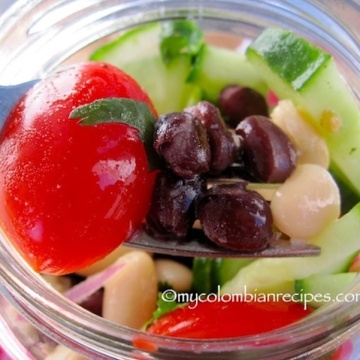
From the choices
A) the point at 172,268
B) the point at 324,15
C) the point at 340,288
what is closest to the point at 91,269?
the point at 172,268

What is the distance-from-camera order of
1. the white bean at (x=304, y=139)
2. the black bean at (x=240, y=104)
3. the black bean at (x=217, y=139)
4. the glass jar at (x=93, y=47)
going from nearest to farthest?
the glass jar at (x=93, y=47) → the black bean at (x=217, y=139) → the white bean at (x=304, y=139) → the black bean at (x=240, y=104)

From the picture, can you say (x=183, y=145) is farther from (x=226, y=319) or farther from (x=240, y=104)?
(x=240, y=104)

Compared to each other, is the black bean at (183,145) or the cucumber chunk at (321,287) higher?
the black bean at (183,145)

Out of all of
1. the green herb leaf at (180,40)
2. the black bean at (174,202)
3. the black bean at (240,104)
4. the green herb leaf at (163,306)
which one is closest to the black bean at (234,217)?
the black bean at (174,202)

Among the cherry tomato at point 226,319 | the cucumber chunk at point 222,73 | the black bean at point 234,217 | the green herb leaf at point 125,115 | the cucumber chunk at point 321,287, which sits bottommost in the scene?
the cherry tomato at point 226,319

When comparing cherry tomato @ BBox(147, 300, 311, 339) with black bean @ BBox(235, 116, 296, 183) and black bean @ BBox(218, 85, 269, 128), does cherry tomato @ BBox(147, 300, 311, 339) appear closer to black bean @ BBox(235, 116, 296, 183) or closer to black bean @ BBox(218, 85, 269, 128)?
black bean @ BBox(235, 116, 296, 183)

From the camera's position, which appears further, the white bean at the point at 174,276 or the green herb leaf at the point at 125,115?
the white bean at the point at 174,276

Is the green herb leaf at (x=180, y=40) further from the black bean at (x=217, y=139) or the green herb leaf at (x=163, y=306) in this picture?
the green herb leaf at (x=163, y=306)

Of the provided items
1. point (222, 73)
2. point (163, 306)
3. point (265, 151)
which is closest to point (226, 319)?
point (163, 306)
